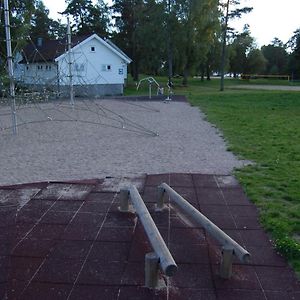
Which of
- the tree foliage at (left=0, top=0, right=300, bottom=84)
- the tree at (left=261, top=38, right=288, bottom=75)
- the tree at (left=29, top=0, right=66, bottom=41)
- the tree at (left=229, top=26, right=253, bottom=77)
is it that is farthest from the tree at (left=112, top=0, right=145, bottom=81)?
the tree at (left=261, top=38, right=288, bottom=75)

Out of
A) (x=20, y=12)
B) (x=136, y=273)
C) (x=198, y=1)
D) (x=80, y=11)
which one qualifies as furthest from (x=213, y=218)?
(x=80, y=11)

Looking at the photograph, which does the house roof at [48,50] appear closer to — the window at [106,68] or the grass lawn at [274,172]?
the window at [106,68]

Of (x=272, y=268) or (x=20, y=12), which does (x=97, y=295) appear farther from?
(x=20, y=12)

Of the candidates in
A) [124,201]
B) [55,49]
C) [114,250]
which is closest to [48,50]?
[55,49]

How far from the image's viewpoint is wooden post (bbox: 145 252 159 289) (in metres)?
3.17

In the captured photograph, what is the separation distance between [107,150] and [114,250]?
5616 millimetres

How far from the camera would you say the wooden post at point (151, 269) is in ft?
10.4

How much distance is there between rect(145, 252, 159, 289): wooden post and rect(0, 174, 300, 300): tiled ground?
0.06 metres

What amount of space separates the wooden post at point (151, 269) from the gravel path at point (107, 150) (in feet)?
12.7

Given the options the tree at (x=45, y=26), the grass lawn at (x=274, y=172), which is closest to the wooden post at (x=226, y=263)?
the grass lawn at (x=274, y=172)

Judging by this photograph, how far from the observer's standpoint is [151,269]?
3197 millimetres

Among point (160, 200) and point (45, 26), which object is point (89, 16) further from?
point (160, 200)

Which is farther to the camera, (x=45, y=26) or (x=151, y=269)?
(x=45, y=26)

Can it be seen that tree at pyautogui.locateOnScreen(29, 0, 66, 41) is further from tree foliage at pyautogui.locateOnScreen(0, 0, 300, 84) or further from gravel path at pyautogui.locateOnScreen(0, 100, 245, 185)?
gravel path at pyautogui.locateOnScreen(0, 100, 245, 185)
